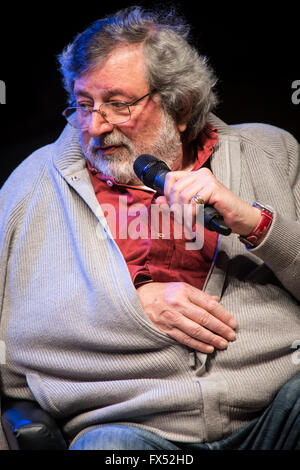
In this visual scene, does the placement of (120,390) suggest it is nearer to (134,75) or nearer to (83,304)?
(83,304)

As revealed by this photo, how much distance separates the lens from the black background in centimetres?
212

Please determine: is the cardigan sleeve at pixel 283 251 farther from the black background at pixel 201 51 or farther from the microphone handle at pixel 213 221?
the black background at pixel 201 51

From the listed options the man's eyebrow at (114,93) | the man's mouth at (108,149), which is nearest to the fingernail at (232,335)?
the man's mouth at (108,149)

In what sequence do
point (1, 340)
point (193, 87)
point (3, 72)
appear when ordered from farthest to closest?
point (3, 72) < point (193, 87) < point (1, 340)

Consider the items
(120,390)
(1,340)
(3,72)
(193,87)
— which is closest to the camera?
(120,390)

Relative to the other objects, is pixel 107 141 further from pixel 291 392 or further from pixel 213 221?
pixel 291 392

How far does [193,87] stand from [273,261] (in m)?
0.71

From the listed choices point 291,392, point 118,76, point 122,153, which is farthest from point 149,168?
point 291,392

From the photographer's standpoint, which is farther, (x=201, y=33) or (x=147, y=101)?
(x=201, y=33)

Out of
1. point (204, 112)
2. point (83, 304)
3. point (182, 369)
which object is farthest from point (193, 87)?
point (182, 369)

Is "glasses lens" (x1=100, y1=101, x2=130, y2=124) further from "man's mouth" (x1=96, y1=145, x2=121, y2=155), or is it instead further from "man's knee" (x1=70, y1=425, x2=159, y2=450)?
"man's knee" (x1=70, y1=425, x2=159, y2=450)

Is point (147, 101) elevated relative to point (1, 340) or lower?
elevated

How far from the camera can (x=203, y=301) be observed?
1.57 m

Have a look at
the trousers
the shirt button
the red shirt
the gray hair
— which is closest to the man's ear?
the gray hair
